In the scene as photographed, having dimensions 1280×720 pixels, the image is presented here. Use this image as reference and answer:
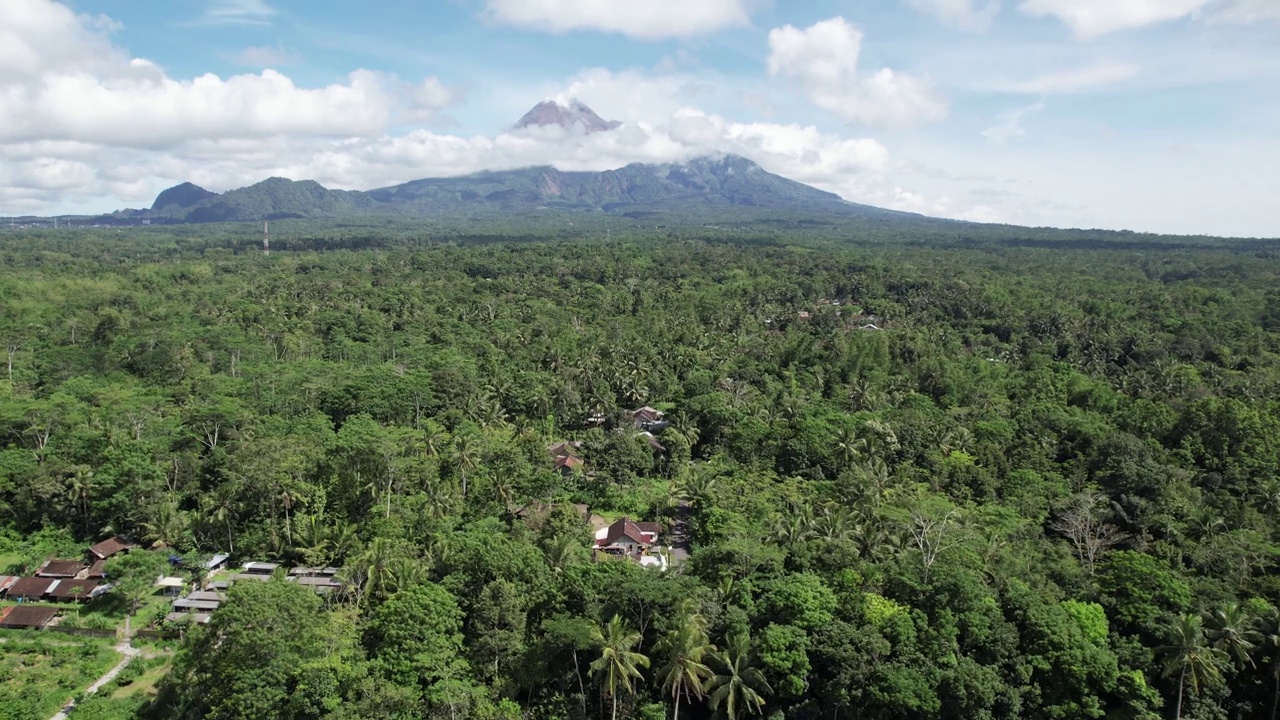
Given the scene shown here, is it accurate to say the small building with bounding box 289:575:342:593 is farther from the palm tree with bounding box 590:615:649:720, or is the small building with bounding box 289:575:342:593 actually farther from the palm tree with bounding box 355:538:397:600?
the palm tree with bounding box 590:615:649:720

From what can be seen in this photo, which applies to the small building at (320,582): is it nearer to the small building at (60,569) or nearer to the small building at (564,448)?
the small building at (60,569)

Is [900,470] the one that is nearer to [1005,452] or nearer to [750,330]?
[1005,452]

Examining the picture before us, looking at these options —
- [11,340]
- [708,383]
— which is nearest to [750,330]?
[708,383]

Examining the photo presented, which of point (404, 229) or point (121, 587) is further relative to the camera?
point (404, 229)

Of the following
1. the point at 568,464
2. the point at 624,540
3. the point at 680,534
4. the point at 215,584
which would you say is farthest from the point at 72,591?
the point at 680,534

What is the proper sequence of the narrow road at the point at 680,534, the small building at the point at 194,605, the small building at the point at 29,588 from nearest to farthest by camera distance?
the small building at the point at 194,605 < the small building at the point at 29,588 < the narrow road at the point at 680,534

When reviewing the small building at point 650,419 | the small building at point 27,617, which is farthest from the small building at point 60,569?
the small building at point 650,419

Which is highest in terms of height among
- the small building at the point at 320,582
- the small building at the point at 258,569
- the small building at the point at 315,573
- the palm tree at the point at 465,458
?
the palm tree at the point at 465,458
